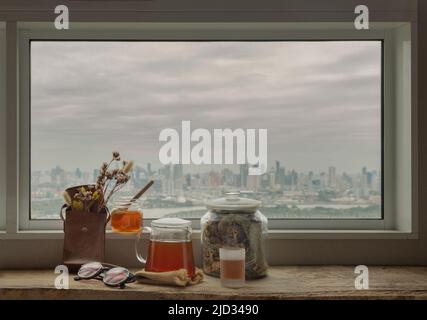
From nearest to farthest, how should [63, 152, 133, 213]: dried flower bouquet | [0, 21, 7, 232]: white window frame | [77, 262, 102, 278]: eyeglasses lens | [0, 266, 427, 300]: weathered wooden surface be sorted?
[0, 266, 427, 300]: weathered wooden surface < [77, 262, 102, 278]: eyeglasses lens < [63, 152, 133, 213]: dried flower bouquet < [0, 21, 7, 232]: white window frame

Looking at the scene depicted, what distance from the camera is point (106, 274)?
173 centimetres

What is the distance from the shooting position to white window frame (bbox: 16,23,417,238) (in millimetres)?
2021

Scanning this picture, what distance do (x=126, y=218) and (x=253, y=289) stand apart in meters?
0.56

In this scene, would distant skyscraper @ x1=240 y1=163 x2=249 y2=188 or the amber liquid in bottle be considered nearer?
the amber liquid in bottle

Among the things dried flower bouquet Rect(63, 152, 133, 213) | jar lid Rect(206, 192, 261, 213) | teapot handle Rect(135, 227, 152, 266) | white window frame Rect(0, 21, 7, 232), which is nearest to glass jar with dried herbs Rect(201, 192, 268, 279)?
jar lid Rect(206, 192, 261, 213)

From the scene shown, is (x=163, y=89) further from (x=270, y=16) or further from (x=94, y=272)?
(x=94, y=272)

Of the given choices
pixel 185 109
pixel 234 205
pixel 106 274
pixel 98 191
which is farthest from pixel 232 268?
pixel 185 109

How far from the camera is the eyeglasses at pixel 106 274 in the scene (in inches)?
66.7

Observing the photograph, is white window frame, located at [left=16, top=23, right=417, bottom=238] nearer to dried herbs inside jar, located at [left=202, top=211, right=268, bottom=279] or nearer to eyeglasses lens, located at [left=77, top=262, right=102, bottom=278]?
dried herbs inside jar, located at [left=202, top=211, right=268, bottom=279]

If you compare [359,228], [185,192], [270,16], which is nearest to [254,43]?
[270,16]

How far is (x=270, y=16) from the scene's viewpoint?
6.50 ft

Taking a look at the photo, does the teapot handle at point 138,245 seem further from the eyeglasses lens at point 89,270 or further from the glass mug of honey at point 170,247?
the eyeglasses lens at point 89,270

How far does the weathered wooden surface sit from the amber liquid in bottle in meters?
0.25
